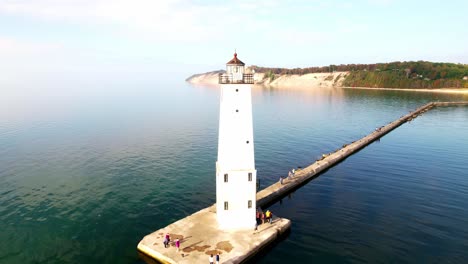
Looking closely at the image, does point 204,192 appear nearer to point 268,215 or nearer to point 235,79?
point 268,215

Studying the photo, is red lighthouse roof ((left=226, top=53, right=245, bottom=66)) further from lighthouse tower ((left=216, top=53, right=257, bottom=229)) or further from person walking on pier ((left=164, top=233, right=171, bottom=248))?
person walking on pier ((left=164, top=233, right=171, bottom=248))

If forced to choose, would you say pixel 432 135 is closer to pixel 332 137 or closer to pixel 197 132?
pixel 332 137

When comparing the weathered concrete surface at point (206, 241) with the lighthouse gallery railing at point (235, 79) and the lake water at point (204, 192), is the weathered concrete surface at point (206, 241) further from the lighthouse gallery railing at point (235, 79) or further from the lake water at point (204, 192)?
the lighthouse gallery railing at point (235, 79)

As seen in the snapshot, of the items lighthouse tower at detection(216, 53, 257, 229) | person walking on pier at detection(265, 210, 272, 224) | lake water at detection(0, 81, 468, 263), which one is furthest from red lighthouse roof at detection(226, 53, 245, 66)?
lake water at detection(0, 81, 468, 263)

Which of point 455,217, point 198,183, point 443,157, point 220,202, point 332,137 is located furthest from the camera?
point 332,137

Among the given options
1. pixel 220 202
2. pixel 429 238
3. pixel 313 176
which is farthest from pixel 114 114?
pixel 429 238

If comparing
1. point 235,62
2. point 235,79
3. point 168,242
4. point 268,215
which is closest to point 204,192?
point 268,215

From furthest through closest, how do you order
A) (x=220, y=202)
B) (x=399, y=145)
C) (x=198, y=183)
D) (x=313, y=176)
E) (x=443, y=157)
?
1. (x=399, y=145)
2. (x=443, y=157)
3. (x=313, y=176)
4. (x=198, y=183)
5. (x=220, y=202)
